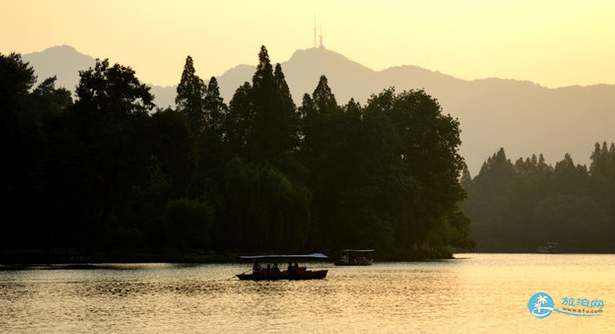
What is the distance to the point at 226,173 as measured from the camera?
133 m

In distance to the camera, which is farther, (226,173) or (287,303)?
(226,173)

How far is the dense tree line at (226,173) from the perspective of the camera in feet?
389

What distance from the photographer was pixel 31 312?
5794cm

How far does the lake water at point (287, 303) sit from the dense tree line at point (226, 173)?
66.0 ft

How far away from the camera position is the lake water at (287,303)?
5041 cm

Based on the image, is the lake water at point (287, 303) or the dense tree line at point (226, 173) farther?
the dense tree line at point (226, 173)

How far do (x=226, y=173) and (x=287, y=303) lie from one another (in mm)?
69849

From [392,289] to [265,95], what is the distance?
94.3 m

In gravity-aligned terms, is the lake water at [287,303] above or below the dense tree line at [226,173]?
below

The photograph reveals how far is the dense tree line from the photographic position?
118438 mm

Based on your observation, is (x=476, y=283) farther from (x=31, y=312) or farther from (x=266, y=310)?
(x=31, y=312)

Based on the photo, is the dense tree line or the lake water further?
the dense tree line

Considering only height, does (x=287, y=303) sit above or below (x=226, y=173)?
below

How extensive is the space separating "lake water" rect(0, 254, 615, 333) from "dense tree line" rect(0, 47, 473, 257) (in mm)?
20118
